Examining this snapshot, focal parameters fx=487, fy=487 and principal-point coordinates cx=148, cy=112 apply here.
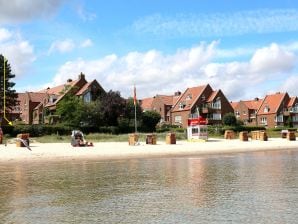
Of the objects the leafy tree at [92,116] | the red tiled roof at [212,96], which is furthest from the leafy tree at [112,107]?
the red tiled roof at [212,96]

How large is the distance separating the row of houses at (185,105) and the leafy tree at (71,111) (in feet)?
26.6

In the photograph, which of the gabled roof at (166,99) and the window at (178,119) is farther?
the gabled roof at (166,99)

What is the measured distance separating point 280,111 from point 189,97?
27170 mm

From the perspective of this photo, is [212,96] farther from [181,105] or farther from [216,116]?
[181,105]

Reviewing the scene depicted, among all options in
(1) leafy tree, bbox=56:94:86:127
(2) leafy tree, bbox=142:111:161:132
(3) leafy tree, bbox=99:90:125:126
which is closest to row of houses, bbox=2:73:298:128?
(1) leafy tree, bbox=56:94:86:127

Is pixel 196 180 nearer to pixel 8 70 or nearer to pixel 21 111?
pixel 8 70

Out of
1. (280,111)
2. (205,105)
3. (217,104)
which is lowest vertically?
(280,111)

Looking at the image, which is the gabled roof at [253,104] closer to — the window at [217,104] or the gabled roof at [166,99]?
the gabled roof at [166,99]

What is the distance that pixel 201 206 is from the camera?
13.6 meters

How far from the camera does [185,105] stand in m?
115

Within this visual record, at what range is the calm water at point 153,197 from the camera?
12258 mm

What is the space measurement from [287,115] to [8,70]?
7438 cm

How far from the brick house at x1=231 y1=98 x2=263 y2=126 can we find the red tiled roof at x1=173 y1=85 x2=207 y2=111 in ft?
85.3

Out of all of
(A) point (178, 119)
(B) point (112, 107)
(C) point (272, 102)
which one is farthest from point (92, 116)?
(C) point (272, 102)
